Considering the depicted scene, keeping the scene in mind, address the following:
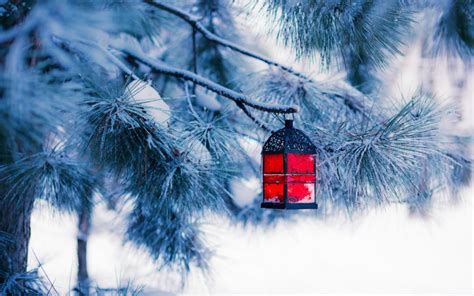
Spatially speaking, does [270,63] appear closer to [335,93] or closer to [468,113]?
[335,93]

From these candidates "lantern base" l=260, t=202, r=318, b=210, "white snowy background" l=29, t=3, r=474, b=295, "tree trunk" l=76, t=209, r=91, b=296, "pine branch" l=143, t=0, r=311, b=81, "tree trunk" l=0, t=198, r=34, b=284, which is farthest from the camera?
"tree trunk" l=76, t=209, r=91, b=296

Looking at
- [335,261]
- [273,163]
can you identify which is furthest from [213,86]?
[335,261]

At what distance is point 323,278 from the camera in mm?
3764

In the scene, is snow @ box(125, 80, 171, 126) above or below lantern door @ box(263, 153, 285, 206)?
above

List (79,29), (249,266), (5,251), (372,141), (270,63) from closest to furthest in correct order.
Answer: (79,29), (372,141), (5,251), (270,63), (249,266)

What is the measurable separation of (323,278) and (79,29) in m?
3.12

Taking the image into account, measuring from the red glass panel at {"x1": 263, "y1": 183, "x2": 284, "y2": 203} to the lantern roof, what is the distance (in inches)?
3.3

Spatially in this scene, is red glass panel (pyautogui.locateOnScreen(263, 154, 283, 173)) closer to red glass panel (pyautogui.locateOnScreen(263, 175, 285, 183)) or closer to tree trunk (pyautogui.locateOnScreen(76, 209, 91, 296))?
red glass panel (pyautogui.locateOnScreen(263, 175, 285, 183))

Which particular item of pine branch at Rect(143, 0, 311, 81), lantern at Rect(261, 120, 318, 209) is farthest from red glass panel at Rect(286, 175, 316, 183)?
pine branch at Rect(143, 0, 311, 81)

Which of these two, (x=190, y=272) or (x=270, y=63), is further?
(x=190, y=272)

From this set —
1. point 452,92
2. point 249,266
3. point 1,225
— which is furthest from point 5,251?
point 249,266

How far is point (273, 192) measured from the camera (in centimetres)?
157

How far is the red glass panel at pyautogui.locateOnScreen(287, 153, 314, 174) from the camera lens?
5.08ft

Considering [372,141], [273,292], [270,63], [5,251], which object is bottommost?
[273,292]
